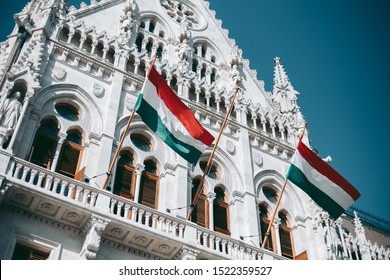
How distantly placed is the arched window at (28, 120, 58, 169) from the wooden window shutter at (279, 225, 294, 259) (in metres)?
9.67

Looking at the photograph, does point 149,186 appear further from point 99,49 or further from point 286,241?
point 99,49

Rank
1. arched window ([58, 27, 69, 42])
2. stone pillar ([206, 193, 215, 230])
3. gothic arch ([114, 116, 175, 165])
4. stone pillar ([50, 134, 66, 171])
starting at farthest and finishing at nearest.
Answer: arched window ([58, 27, 69, 42]) → gothic arch ([114, 116, 175, 165]) → stone pillar ([206, 193, 215, 230]) → stone pillar ([50, 134, 66, 171])

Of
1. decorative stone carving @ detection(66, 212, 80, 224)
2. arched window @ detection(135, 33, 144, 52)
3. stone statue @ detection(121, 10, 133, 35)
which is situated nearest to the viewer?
decorative stone carving @ detection(66, 212, 80, 224)

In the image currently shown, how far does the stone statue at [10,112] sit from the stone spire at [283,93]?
14.8m

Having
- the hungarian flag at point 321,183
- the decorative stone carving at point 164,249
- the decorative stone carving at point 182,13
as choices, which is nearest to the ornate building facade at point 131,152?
the decorative stone carving at point 164,249

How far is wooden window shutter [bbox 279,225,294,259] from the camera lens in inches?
838

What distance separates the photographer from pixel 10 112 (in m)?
16.8

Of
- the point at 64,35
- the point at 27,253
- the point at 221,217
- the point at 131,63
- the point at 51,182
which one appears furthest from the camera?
the point at 131,63

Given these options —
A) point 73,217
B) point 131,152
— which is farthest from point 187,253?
point 131,152

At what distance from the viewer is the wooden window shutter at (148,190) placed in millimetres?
19000

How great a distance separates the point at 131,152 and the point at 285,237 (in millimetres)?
7234

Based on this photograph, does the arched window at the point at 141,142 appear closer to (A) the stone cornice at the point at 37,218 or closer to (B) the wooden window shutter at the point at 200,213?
(B) the wooden window shutter at the point at 200,213

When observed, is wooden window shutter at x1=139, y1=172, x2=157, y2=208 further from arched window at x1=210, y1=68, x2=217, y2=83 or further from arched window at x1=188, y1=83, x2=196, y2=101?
arched window at x1=210, y1=68, x2=217, y2=83

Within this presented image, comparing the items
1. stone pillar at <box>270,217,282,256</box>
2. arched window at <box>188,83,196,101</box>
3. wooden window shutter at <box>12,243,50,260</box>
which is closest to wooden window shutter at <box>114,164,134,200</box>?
wooden window shutter at <box>12,243,50,260</box>
